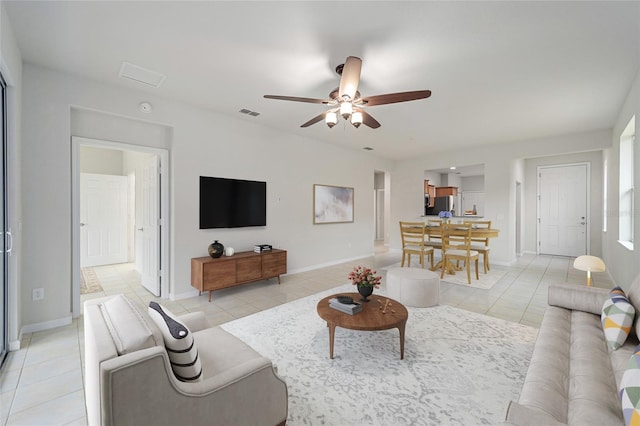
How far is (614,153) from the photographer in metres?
4.53

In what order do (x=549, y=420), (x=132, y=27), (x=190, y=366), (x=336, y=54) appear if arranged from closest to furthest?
(x=549, y=420), (x=190, y=366), (x=132, y=27), (x=336, y=54)

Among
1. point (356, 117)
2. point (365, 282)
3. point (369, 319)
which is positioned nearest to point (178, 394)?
point (369, 319)

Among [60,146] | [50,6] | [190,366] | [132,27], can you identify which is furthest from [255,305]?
[50,6]

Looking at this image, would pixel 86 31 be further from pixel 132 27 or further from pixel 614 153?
pixel 614 153

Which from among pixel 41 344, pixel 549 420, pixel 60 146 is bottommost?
pixel 41 344

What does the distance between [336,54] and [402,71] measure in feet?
2.49

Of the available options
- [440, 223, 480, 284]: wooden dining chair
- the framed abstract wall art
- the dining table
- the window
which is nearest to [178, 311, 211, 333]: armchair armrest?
the framed abstract wall art

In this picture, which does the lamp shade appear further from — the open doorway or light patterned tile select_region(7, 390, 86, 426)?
the open doorway

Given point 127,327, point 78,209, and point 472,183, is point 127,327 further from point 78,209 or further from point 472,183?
point 472,183

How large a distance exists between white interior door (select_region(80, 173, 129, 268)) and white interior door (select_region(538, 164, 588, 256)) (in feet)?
34.0

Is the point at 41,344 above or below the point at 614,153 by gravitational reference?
below

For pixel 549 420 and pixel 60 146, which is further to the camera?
pixel 60 146

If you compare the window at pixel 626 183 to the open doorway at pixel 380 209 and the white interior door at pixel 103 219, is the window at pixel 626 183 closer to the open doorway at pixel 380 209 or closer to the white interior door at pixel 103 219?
the open doorway at pixel 380 209

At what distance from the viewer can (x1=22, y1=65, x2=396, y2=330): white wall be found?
2.92 meters
